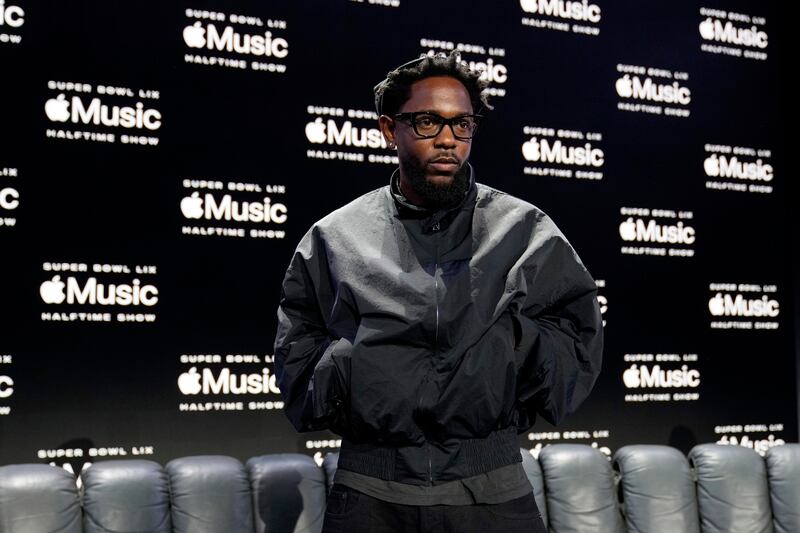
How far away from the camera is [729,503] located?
130 inches

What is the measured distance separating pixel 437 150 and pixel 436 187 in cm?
7

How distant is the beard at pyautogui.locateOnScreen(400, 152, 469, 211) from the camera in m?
1.72

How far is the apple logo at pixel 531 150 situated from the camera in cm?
388

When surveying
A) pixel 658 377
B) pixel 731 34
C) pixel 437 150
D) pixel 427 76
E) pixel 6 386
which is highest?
pixel 731 34

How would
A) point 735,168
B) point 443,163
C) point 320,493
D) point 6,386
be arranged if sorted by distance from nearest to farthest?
point 443,163, point 320,493, point 6,386, point 735,168

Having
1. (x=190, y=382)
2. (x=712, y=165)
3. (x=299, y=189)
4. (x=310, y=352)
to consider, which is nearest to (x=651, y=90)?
(x=712, y=165)

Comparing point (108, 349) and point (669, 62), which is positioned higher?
point (669, 62)

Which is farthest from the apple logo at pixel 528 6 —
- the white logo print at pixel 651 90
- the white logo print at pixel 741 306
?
the white logo print at pixel 741 306

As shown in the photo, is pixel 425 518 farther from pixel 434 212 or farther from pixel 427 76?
pixel 427 76

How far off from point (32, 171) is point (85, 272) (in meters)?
0.39

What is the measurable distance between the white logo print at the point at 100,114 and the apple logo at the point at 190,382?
0.91 meters

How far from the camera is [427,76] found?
1.77 meters

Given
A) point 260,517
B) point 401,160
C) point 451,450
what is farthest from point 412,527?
point 260,517

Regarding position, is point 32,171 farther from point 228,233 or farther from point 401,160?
point 401,160
